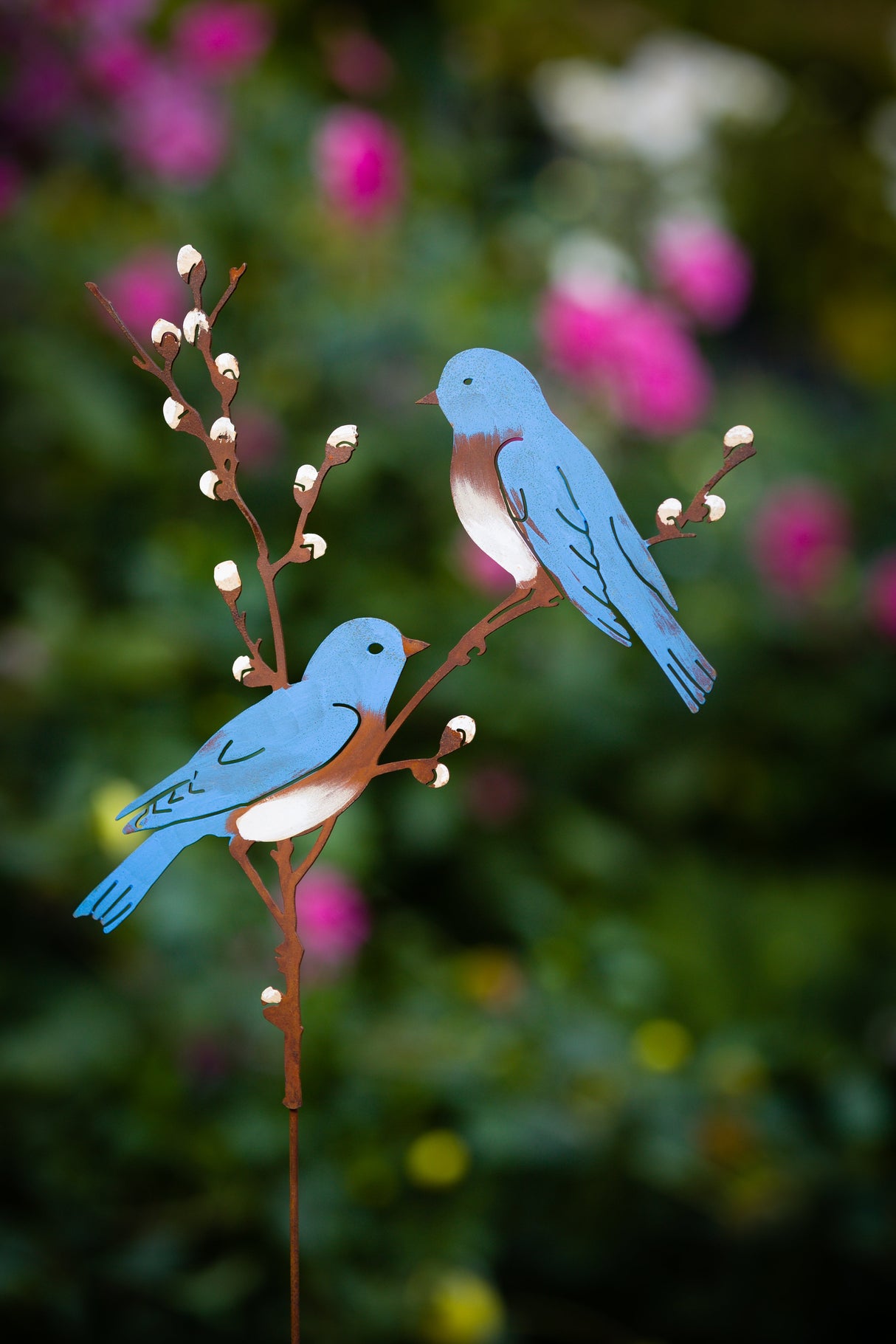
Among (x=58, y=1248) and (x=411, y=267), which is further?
(x=411, y=267)

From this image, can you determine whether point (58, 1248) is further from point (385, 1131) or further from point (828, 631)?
point (828, 631)

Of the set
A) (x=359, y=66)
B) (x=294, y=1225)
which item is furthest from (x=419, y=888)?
(x=359, y=66)

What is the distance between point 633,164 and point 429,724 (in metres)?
1.74

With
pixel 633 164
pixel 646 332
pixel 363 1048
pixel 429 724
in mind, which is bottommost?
pixel 363 1048

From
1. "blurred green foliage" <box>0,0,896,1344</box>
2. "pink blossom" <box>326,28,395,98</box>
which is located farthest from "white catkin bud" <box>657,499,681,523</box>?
"pink blossom" <box>326,28,395,98</box>

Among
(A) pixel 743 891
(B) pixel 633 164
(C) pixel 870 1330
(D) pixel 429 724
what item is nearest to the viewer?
(C) pixel 870 1330

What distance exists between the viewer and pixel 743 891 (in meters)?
1.48

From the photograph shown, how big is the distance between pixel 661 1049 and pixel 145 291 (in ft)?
2.83

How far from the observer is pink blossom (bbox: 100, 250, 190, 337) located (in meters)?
1.10

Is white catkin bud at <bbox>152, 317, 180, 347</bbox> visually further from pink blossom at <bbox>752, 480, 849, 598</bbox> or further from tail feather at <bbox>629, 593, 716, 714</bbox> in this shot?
pink blossom at <bbox>752, 480, 849, 598</bbox>

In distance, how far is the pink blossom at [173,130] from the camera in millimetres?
1186

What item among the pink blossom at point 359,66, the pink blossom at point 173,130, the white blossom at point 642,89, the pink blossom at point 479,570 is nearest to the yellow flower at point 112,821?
the pink blossom at point 479,570

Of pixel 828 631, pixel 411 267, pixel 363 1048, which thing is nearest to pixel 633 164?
pixel 411 267

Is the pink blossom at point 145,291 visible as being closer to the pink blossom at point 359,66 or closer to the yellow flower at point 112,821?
the yellow flower at point 112,821
